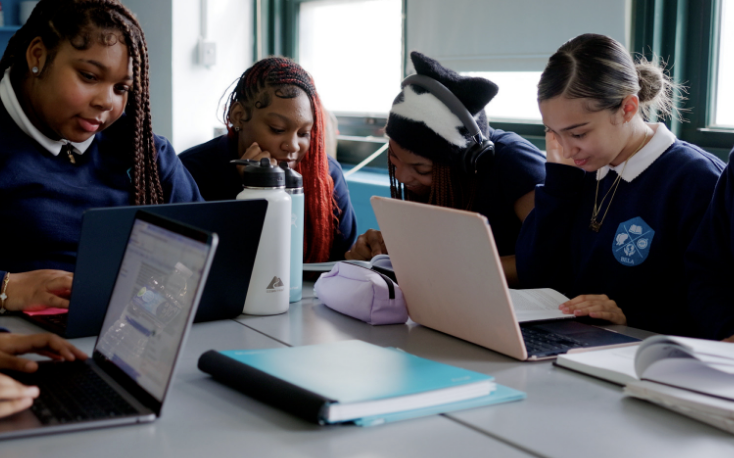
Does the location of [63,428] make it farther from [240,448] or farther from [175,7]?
[175,7]

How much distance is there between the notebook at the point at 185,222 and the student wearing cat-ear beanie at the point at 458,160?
0.63m

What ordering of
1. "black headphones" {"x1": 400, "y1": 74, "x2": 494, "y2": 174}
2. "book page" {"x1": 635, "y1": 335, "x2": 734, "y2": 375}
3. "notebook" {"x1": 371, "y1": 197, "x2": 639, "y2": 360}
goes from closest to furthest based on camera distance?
"book page" {"x1": 635, "y1": 335, "x2": 734, "y2": 375}
"notebook" {"x1": 371, "y1": 197, "x2": 639, "y2": 360}
"black headphones" {"x1": 400, "y1": 74, "x2": 494, "y2": 174}

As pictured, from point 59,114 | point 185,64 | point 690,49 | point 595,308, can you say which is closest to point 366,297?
point 595,308

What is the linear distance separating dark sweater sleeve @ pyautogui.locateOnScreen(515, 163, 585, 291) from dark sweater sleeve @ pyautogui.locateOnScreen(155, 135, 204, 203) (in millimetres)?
809

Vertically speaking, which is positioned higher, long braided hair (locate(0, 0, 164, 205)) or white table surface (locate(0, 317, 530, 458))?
long braided hair (locate(0, 0, 164, 205))

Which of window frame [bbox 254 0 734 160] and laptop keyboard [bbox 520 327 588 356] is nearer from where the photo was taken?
laptop keyboard [bbox 520 327 588 356]

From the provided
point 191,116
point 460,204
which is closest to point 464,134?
point 460,204

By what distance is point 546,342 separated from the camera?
1054mm

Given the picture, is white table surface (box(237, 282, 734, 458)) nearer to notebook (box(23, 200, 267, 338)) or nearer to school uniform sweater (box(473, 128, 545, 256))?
notebook (box(23, 200, 267, 338))

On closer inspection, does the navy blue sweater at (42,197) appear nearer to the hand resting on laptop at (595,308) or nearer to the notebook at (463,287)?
the notebook at (463,287)

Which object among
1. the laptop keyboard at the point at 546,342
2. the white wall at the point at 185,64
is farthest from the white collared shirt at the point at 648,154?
the white wall at the point at 185,64

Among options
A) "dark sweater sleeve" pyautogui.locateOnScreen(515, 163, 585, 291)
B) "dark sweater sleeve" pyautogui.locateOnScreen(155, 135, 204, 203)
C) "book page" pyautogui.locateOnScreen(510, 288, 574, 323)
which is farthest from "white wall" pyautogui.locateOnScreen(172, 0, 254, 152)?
"book page" pyautogui.locateOnScreen(510, 288, 574, 323)

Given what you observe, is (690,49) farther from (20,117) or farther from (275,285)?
(20,117)

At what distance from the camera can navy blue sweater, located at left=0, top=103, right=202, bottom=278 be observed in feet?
4.67
